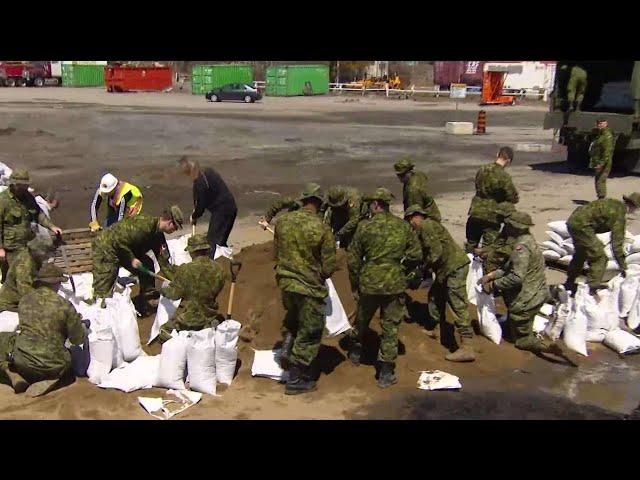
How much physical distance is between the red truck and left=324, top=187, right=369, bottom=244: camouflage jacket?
4485 centimetres

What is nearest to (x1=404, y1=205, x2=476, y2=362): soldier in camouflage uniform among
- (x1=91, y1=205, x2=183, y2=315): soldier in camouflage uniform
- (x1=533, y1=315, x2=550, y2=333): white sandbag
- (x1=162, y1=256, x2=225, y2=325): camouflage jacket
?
(x1=533, y1=315, x2=550, y2=333): white sandbag

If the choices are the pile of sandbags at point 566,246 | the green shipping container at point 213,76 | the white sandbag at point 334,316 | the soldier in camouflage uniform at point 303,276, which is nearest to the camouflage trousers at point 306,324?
the soldier in camouflage uniform at point 303,276

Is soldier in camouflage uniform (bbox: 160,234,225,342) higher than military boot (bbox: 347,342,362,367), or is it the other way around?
soldier in camouflage uniform (bbox: 160,234,225,342)

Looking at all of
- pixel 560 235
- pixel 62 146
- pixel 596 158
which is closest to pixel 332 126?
pixel 62 146

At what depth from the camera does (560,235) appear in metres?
8.90

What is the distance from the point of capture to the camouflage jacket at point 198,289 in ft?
18.6

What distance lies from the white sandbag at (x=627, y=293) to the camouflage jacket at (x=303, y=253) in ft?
11.7

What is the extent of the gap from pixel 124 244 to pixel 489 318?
382 centimetres

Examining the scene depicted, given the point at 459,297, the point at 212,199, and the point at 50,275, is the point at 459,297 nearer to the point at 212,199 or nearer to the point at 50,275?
the point at 212,199

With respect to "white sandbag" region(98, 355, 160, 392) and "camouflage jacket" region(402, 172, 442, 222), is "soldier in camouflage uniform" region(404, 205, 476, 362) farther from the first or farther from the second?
"white sandbag" region(98, 355, 160, 392)

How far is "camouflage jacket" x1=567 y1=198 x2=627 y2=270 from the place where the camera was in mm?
7270

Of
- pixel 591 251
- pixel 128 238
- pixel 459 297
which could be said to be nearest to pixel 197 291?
pixel 128 238

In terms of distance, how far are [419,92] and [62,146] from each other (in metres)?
30.8
